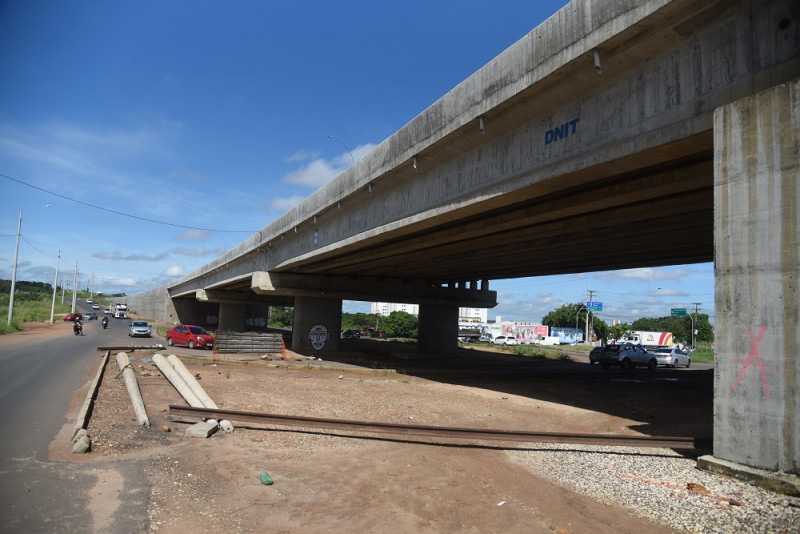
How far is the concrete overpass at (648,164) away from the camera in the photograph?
20.7 feet

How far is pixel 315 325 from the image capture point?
3234 cm

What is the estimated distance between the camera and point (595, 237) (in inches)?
683

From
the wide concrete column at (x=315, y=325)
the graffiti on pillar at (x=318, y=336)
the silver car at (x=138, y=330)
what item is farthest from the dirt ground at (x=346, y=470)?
the silver car at (x=138, y=330)

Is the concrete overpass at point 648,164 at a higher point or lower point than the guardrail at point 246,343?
higher

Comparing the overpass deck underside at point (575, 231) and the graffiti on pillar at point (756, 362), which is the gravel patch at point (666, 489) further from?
the overpass deck underside at point (575, 231)

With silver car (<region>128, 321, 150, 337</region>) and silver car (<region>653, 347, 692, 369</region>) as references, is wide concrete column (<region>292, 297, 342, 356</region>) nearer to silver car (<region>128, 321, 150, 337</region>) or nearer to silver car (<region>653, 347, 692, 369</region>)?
silver car (<region>128, 321, 150, 337</region>)

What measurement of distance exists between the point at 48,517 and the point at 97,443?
321 cm

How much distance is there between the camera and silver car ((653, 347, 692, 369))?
114 feet

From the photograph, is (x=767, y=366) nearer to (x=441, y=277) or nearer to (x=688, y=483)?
(x=688, y=483)

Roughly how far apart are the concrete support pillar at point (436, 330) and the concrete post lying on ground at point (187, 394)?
20.7m

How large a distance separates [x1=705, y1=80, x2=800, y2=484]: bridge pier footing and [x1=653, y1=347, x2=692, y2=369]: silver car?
3144 centimetres

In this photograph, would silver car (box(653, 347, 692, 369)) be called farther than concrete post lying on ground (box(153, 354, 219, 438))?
Yes

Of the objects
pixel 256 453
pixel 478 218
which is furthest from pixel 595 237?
pixel 256 453

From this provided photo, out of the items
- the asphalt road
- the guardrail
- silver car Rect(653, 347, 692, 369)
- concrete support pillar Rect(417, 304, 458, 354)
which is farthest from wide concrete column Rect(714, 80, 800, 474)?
silver car Rect(653, 347, 692, 369)
